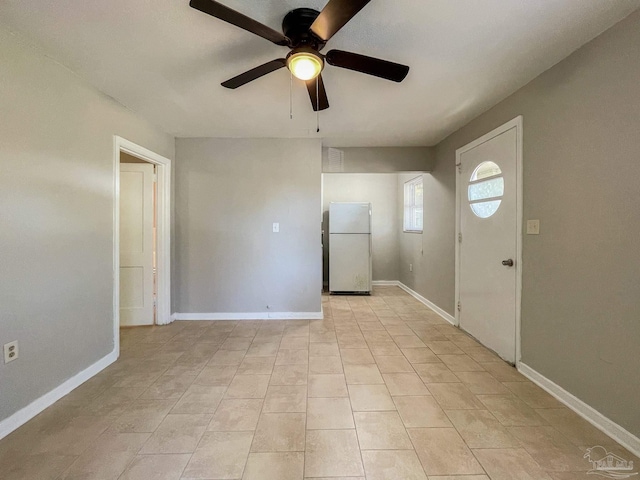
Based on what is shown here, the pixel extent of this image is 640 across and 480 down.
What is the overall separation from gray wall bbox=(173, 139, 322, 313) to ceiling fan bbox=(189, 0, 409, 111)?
172cm

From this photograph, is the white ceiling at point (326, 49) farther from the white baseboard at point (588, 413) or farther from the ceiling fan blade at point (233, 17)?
the white baseboard at point (588, 413)

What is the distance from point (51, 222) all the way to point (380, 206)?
4867 millimetres

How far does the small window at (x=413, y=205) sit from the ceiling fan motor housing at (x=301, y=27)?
358cm

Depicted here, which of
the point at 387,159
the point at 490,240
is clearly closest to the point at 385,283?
the point at 387,159

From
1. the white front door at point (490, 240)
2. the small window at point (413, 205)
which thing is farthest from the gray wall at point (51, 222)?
the small window at point (413, 205)

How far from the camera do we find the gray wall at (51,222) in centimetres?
157

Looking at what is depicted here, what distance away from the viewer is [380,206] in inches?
220

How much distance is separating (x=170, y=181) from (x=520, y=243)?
365cm

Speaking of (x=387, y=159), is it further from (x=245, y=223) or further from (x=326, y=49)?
(x=326, y=49)

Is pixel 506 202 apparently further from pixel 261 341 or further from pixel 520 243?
pixel 261 341

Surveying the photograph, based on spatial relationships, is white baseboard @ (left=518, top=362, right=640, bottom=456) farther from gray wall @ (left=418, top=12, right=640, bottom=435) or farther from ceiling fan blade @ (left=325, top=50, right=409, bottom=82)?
ceiling fan blade @ (left=325, top=50, right=409, bottom=82)

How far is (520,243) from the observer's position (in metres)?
2.20

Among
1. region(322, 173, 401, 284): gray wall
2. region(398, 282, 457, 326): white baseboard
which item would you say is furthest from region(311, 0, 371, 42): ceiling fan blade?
region(322, 173, 401, 284): gray wall

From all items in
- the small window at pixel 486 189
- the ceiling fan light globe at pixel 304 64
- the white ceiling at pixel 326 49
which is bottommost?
the small window at pixel 486 189
